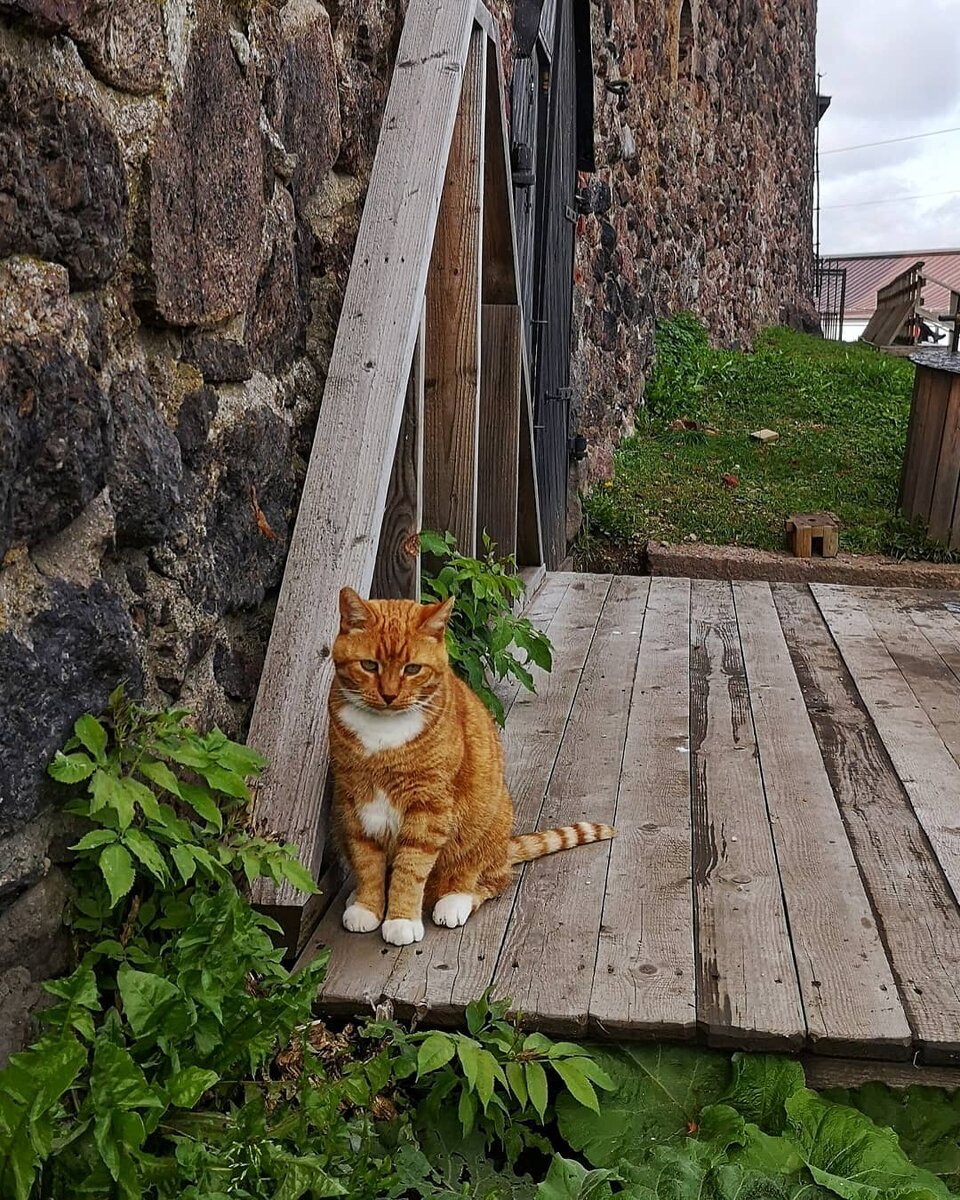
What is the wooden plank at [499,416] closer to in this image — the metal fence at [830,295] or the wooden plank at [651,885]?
the wooden plank at [651,885]

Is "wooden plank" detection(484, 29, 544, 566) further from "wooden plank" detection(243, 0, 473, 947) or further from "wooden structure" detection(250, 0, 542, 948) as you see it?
"wooden plank" detection(243, 0, 473, 947)

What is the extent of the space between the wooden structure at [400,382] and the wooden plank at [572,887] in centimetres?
44

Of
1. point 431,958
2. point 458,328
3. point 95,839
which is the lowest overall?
point 431,958

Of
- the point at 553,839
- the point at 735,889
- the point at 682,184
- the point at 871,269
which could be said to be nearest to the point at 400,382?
the point at 553,839

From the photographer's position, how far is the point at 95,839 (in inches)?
65.3

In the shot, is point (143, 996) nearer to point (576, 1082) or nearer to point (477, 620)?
point (576, 1082)

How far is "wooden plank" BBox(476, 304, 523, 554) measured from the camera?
4164mm

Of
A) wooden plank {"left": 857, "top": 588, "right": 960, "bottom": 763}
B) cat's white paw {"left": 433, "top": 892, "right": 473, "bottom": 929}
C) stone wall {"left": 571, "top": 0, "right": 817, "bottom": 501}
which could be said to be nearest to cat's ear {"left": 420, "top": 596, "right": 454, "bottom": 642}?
cat's white paw {"left": 433, "top": 892, "right": 473, "bottom": 929}

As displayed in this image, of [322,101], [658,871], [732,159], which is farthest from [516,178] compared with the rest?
[732,159]

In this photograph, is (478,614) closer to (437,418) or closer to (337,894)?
(437,418)

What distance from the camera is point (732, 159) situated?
12.7 m

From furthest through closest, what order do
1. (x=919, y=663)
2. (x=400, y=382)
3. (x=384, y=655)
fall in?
(x=919, y=663), (x=400, y=382), (x=384, y=655)

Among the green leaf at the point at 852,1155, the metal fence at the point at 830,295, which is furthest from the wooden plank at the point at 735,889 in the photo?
the metal fence at the point at 830,295

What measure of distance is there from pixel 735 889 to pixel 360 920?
0.81 m
